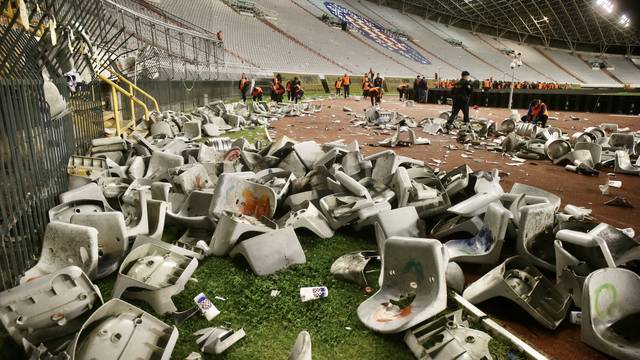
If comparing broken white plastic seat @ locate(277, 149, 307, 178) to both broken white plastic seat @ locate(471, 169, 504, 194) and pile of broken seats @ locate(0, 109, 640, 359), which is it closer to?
pile of broken seats @ locate(0, 109, 640, 359)

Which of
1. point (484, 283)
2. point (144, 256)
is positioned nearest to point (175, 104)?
point (144, 256)

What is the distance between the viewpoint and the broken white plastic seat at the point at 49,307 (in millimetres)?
1883

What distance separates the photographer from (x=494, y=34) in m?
52.9

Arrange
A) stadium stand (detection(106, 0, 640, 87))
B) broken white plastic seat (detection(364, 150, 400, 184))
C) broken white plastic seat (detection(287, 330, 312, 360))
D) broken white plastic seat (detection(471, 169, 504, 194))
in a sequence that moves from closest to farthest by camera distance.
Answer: broken white plastic seat (detection(287, 330, 312, 360))
broken white plastic seat (detection(471, 169, 504, 194))
broken white plastic seat (detection(364, 150, 400, 184))
stadium stand (detection(106, 0, 640, 87))

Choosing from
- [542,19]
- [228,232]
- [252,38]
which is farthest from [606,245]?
[542,19]

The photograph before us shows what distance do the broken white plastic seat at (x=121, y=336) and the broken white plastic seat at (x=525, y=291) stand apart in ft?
5.50

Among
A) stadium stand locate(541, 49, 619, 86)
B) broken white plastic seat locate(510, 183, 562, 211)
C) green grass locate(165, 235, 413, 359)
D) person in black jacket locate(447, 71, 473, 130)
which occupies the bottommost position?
green grass locate(165, 235, 413, 359)

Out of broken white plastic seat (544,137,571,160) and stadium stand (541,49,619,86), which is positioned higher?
stadium stand (541,49,619,86)

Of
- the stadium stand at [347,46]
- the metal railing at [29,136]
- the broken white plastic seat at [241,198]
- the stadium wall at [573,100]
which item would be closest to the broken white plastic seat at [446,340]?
the broken white plastic seat at [241,198]

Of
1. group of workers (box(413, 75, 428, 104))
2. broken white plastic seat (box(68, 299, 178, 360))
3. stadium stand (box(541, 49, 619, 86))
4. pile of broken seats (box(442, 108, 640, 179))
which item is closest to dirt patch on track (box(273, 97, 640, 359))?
pile of broken seats (box(442, 108, 640, 179))

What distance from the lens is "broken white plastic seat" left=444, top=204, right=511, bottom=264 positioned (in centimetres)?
273

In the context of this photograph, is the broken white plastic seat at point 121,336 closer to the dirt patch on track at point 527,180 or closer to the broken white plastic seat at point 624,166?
the dirt patch on track at point 527,180

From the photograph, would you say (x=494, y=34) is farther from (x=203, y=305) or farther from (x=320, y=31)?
(x=203, y=305)

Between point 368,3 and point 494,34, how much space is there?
20734mm
